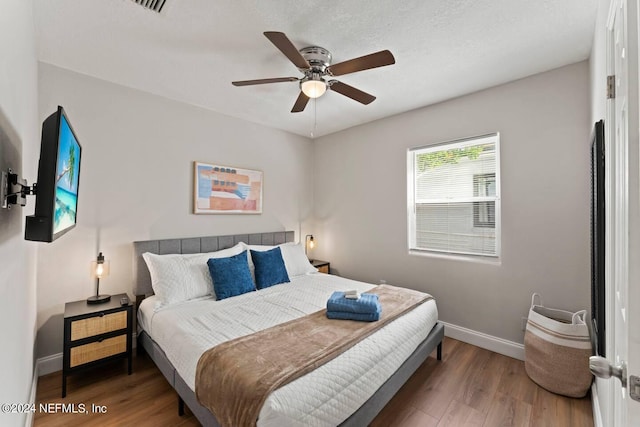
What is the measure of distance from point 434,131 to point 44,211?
133 inches

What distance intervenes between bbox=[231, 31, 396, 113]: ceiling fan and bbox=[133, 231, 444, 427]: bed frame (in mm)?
1903

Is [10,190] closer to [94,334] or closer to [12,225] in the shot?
[12,225]

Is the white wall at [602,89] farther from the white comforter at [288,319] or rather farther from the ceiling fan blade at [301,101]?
the ceiling fan blade at [301,101]

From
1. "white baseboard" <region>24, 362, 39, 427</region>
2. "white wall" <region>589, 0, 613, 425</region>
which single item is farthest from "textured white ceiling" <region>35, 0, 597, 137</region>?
"white baseboard" <region>24, 362, 39, 427</region>

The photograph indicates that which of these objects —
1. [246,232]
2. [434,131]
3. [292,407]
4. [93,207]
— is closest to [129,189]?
[93,207]

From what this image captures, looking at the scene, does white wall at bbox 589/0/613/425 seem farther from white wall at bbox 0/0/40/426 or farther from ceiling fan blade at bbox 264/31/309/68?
white wall at bbox 0/0/40/426

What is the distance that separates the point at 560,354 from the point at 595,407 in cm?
35

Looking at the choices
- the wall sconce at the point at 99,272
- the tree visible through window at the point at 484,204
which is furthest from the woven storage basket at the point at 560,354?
the wall sconce at the point at 99,272

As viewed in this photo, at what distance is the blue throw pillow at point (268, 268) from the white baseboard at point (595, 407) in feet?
8.60

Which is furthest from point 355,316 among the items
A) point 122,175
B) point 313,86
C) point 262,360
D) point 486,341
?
point 122,175

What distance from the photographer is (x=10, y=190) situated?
→ 109 centimetres

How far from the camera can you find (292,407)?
4.24 feet

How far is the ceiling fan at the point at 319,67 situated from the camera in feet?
5.89

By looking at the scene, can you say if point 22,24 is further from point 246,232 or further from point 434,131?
point 434,131
